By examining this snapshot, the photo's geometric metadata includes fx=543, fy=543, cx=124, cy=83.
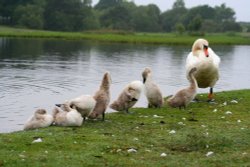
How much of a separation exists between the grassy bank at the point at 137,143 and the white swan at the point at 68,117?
257 mm

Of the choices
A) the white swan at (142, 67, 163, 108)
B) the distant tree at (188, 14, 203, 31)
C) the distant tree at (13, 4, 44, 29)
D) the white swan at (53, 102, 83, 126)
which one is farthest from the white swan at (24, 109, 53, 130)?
the distant tree at (188, 14, 203, 31)

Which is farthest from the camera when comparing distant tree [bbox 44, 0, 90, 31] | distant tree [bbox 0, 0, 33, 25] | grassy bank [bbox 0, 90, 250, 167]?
distant tree [bbox 44, 0, 90, 31]

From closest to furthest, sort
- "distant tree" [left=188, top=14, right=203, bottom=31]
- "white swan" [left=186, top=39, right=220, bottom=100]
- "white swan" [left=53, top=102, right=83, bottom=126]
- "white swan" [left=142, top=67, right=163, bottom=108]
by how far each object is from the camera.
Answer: "white swan" [left=53, top=102, right=83, bottom=126]
"white swan" [left=142, top=67, right=163, bottom=108]
"white swan" [left=186, top=39, right=220, bottom=100]
"distant tree" [left=188, top=14, right=203, bottom=31]

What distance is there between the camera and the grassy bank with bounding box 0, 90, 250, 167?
35.7ft

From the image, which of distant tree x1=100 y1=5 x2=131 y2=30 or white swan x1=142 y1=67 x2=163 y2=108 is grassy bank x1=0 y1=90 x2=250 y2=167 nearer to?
white swan x1=142 y1=67 x2=163 y2=108

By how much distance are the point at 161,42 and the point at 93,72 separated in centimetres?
6663

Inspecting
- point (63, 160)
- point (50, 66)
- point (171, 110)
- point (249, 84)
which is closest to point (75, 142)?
point (63, 160)

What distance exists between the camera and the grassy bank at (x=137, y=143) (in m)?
10.9

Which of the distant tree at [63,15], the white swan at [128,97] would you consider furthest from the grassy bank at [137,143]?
the distant tree at [63,15]

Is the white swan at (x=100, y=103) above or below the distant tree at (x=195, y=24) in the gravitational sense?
above

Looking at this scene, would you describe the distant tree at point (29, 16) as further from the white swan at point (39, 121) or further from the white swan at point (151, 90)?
the white swan at point (39, 121)

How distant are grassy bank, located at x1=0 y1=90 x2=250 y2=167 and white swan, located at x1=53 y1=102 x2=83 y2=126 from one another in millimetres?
257

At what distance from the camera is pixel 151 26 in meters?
197

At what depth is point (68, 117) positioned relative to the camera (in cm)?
1469
